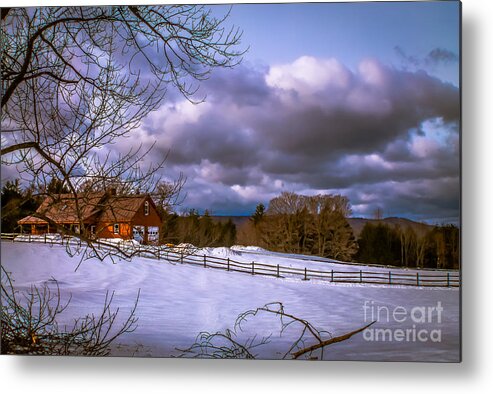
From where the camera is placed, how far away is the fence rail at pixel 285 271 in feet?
14.7

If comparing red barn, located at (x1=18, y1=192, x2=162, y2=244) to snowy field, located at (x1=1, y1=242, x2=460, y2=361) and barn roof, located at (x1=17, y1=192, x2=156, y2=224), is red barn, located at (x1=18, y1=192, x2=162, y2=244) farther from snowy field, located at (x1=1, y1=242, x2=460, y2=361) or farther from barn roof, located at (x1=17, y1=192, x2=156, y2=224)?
snowy field, located at (x1=1, y1=242, x2=460, y2=361)

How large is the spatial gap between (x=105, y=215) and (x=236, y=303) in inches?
44.7

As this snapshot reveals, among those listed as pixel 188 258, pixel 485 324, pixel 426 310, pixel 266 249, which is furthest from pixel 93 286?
pixel 485 324

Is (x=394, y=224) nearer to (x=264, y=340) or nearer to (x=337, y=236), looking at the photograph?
(x=337, y=236)

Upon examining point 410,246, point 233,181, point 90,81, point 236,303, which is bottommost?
point 236,303

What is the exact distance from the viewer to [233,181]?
185 inches

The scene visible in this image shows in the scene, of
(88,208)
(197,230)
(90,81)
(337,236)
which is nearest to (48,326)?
(88,208)

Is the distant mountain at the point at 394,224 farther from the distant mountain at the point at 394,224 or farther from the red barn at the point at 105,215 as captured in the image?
the red barn at the point at 105,215

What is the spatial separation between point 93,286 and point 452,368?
256 cm

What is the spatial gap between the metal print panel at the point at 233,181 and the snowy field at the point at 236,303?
14mm

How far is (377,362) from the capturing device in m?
4.48

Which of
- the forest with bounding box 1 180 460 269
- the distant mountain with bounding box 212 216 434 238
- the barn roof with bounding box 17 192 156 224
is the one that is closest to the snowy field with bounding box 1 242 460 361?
the forest with bounding box 1 180 460 269

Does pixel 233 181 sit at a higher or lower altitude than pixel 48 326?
higher

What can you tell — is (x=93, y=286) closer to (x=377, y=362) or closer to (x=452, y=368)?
(x=377, y=362)
